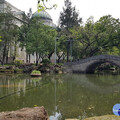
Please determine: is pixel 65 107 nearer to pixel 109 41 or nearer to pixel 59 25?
pixel 109 41

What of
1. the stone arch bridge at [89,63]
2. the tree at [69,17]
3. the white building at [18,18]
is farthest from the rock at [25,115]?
the tree at [69,17]

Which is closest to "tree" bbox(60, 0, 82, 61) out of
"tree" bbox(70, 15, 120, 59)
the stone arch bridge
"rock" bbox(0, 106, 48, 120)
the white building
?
"tree" bbox(70, 15, 120, 59)

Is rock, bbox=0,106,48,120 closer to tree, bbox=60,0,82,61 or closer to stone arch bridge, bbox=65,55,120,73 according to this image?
stone arch bridge, bbox=65,55,120,73

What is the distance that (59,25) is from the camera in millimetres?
47188

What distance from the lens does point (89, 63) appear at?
118ft

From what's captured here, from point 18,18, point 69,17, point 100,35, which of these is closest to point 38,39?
point 69,17

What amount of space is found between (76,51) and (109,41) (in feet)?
28.6

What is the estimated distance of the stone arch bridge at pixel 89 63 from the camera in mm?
32709

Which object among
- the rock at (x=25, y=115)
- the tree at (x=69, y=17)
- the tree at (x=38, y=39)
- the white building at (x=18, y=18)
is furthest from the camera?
the tree at (x=69, y=17)

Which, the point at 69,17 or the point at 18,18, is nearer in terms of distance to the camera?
the point at 69,17

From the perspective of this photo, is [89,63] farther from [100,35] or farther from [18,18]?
[18,18]

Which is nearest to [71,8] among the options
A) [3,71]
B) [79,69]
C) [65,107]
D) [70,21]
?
[70,21]

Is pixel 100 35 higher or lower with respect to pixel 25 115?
higher

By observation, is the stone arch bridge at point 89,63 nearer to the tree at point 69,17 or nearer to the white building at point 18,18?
the tree at point 69,17
